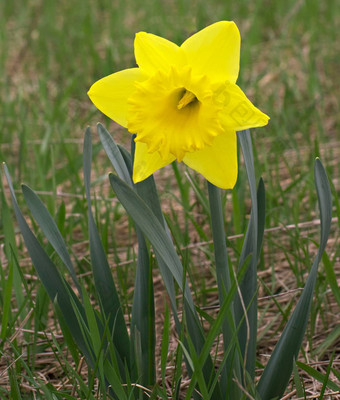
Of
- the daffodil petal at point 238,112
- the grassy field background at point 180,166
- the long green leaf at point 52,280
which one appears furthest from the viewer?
the grassy field background at point 180,166

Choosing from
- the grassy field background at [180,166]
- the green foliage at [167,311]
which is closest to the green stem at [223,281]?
the green foliage at [167,311]

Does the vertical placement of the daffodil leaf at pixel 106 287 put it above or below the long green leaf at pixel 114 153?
below

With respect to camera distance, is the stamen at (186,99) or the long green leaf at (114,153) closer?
the stamen at (186,99)

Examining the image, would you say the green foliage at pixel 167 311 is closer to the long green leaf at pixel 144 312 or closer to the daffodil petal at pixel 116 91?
the long green leaf at pixel 144 312

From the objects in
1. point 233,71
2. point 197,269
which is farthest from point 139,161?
point 197,269

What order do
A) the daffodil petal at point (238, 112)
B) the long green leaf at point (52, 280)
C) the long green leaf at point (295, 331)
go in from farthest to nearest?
1. the long green leaf at point (52, 280)
2. the long green leaf at point (295, 331)
3. the daffodil petal at point (238, 112)

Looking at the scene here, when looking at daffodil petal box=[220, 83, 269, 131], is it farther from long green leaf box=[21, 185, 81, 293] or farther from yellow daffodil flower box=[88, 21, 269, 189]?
long green leaf box=[21, 185, 81, 293]

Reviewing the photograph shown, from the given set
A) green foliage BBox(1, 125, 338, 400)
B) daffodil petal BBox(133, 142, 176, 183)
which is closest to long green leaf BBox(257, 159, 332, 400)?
green foliage BBox(1, 125, 338, 400)
